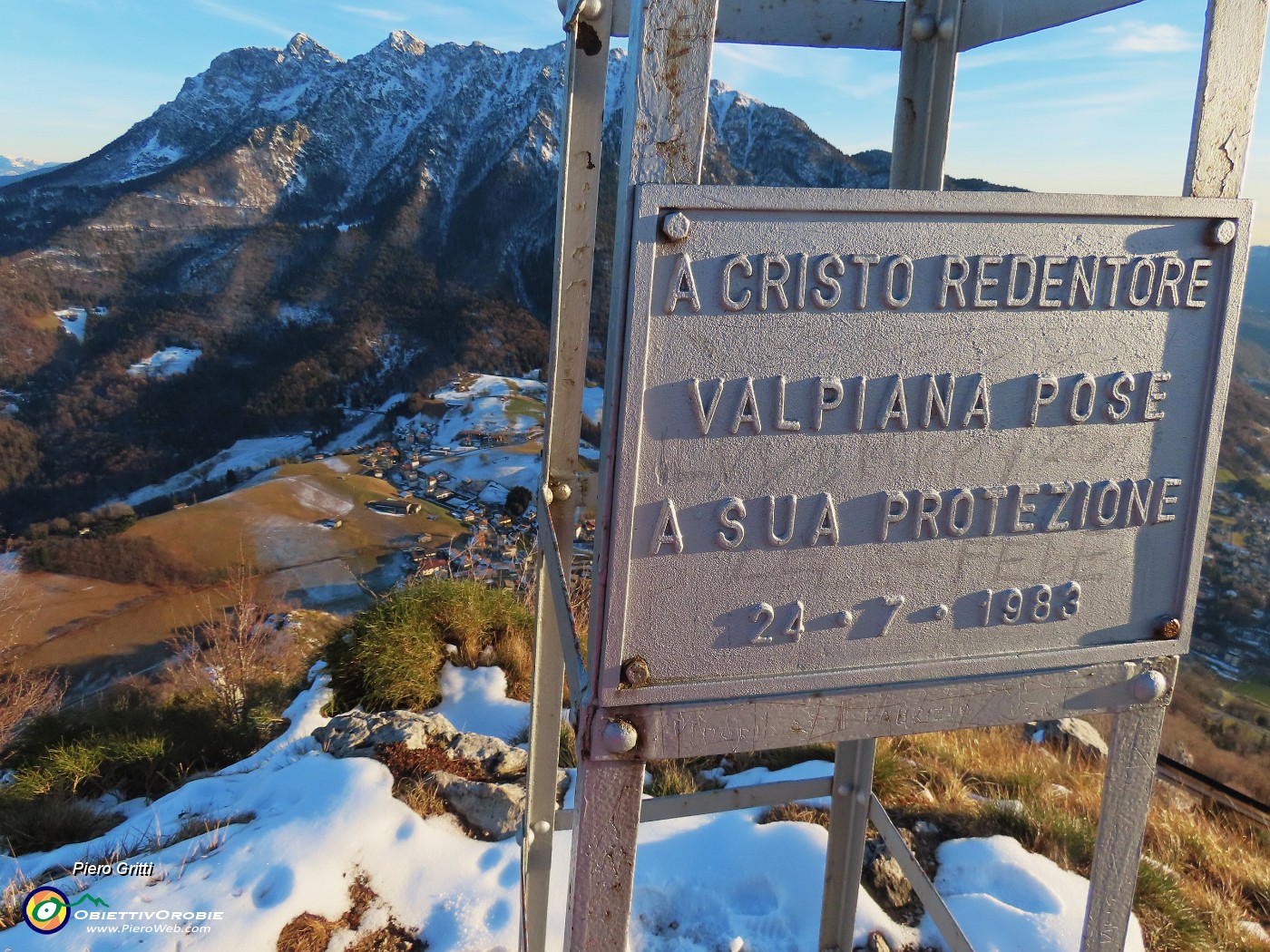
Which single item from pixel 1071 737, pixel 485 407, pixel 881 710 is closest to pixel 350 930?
pixel 881 710

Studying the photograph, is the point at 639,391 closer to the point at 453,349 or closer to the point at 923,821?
the point at 923,821

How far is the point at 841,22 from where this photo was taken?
1.77 m

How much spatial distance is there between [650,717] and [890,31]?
1.57 m

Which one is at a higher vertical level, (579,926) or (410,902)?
(579,926)

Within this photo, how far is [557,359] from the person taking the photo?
190 centimetres

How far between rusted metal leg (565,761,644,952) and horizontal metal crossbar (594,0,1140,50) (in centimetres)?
139

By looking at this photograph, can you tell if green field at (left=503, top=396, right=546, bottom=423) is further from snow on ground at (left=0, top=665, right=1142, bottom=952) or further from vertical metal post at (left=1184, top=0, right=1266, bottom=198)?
vertical metal post at (left=1184, top=0, right=1266, bottom=198)

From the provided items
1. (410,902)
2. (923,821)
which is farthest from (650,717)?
(923,821)

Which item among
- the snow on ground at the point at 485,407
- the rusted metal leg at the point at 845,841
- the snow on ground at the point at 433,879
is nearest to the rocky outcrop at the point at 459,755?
the snow on ground at the point at 433,879

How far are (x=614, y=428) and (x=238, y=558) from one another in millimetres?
33671

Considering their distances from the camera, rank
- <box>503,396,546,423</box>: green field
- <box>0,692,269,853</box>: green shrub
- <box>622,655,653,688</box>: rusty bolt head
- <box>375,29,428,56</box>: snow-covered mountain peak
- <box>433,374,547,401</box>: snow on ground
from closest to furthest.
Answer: <box>622,655,653,688</box>: rusty bolt head → <box>0,692,269,853</box>: green shrub → <box>503,396,546,423</box>: green field → <box>433,374,547,401</box>: snow on ground → <box>375,29,428,56</box>: snow-covered mountain peak

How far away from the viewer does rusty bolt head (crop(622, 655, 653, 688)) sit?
1172mm

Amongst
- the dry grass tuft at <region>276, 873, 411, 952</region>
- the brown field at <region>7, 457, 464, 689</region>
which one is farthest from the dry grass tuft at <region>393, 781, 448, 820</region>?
the brown field at <region>7, 457, 464, 689</region>

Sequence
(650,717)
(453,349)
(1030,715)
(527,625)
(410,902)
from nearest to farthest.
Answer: (650,717), (1030,715), (410,902), (527,625), (453,349)
